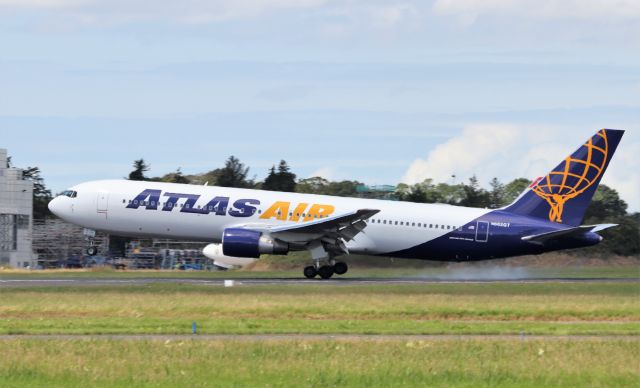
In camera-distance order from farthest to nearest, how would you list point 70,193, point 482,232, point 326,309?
point 70,193 → point 482,232 → point 326,309

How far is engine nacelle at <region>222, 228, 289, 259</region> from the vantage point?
44.0 metres

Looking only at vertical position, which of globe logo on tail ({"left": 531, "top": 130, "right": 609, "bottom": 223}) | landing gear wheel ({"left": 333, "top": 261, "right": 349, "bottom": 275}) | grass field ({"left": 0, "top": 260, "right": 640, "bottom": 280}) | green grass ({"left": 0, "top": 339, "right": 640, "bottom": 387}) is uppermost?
globe logo on tail ({"left": 531, "top": 130, "right": 609, "bottom": 223})

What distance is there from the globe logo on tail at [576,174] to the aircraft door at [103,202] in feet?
60.9

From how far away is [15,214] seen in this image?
82.6m

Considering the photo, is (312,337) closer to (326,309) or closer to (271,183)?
(326,309)

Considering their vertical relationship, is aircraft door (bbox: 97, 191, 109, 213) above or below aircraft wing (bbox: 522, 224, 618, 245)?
above

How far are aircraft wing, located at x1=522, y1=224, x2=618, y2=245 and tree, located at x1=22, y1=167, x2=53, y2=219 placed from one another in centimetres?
5796

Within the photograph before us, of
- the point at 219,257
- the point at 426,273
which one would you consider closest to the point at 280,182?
the point at 219,257

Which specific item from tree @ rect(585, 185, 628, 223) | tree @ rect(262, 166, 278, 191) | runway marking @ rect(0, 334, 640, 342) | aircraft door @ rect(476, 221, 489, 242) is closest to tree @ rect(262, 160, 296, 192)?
tree @ rect(262, 166, 278, 191)

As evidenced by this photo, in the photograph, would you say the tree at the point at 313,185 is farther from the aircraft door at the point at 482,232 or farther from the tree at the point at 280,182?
the aircraft door at the point at 482,232

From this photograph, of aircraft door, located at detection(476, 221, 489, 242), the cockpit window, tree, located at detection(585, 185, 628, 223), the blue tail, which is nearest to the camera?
aircraft door, located at detection(476, 221, 489, 242)

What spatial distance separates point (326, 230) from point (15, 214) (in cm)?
4429

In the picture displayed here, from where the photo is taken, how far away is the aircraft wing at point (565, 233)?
44.4 metres

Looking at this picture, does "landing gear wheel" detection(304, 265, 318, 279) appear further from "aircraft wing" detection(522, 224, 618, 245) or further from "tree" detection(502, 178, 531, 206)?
"tree" detection(502, 178, 531, 206)
